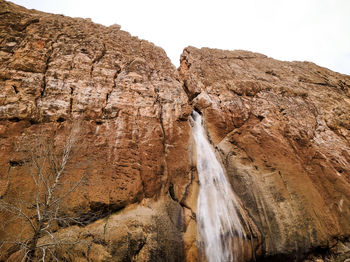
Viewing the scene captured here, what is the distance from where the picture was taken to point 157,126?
11750mm

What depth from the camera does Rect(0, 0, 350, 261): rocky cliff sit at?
8.25 m

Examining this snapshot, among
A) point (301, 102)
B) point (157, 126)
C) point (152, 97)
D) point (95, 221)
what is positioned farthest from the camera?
point (301, 102)

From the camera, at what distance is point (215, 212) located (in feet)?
32.9

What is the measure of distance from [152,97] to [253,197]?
903cm

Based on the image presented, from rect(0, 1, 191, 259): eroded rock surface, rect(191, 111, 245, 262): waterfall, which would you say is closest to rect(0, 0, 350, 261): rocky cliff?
rect(0, 1, 191, 259): eroded rock surface

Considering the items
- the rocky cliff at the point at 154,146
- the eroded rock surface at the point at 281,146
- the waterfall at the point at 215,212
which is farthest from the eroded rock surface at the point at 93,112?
the eroded rock surface at the point at 281,146

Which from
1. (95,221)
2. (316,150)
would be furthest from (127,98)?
(316,150)

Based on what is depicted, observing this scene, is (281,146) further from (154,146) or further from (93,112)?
(93,112)

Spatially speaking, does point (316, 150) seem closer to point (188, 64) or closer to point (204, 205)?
point (204, 205)

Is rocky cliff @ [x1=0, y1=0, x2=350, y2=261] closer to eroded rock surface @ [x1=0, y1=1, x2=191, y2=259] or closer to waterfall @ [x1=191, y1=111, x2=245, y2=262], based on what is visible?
eroded rock surface @ [x1=0, y1=1, x2=191, y2=259]

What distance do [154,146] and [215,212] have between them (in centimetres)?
496

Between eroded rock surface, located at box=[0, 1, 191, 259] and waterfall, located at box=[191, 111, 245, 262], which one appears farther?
waterfall, located at box=[191, 111, 245, 262]

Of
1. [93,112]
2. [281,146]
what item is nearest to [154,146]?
[93,112]

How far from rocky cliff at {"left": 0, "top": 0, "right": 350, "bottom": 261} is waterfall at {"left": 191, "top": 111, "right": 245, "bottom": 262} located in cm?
51
